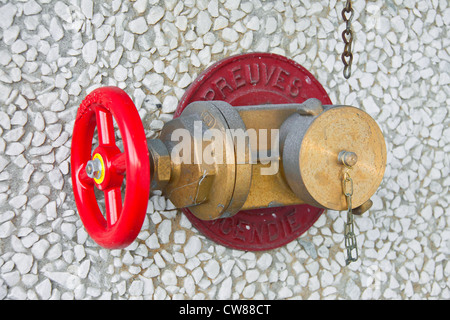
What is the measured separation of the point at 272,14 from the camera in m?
1.58

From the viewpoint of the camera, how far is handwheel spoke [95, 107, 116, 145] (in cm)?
114

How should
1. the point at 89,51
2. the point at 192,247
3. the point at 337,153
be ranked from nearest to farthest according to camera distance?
the point at 337,153 < the point at 89,51 < the point at 192,247

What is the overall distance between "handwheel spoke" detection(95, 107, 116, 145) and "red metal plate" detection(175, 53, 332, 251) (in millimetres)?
328

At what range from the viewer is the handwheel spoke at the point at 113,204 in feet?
3.79

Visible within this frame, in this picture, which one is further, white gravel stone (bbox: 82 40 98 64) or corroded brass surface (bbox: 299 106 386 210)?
white gravel stone (bbox: 82 40 98 64)

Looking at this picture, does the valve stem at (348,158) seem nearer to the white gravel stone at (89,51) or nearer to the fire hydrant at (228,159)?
the fire hydrant at (228,159)

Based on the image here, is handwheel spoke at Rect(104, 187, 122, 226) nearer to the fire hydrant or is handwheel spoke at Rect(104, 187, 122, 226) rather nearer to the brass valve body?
the fire hydrant

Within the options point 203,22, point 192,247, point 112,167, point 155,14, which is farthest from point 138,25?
point 192,247

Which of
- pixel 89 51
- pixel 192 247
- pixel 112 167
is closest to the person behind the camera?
pixel 112 167

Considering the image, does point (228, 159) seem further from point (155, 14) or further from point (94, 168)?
point (155, 14)

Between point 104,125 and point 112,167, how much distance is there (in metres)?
0.11

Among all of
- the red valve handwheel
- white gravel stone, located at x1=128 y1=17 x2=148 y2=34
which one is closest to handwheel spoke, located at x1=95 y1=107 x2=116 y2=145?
the red valve handwheel

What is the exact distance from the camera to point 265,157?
1304mm

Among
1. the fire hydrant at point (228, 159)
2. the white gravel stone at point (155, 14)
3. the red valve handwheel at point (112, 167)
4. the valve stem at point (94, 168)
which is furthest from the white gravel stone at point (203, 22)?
the valve stem at point (94, 168)
